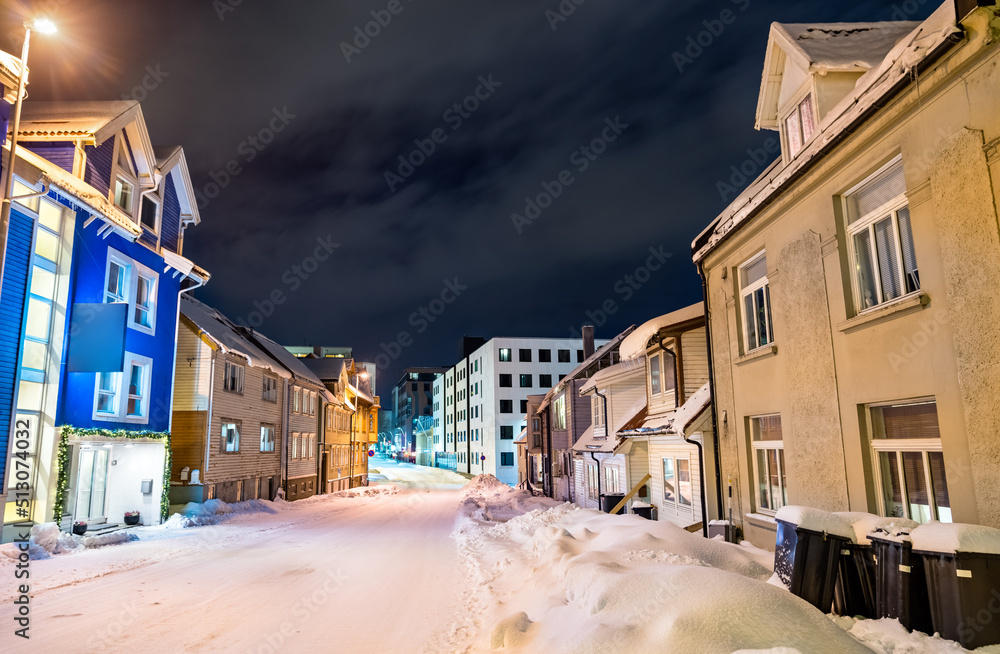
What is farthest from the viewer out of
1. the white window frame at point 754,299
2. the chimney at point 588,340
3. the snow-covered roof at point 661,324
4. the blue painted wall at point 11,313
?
the chimney at point 588,340

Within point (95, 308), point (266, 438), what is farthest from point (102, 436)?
point (266, 438)

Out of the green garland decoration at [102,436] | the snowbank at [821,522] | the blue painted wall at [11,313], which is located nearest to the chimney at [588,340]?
the green garland decoration at [102,436]

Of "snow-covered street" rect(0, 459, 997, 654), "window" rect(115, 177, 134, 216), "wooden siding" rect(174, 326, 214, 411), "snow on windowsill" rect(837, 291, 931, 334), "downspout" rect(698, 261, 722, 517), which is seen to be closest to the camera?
"snow-covered street" rect(0, 459, 997, 654)

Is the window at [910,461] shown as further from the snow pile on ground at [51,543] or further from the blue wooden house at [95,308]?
the blue wooden house at [95,308]

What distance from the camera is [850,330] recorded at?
8.38 meters

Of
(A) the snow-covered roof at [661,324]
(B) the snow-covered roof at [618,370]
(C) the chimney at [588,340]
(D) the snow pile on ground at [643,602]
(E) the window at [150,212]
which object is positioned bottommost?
(D) the snow pile on ground at [643,602]

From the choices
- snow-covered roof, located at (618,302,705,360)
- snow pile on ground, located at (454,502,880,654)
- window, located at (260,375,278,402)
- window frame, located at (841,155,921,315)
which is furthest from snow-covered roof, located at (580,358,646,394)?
window, located at (260,375,278,402)

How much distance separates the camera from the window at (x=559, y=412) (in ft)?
119

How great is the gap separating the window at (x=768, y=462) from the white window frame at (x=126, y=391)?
17.3 meters

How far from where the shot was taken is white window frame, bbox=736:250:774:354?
1108 cm

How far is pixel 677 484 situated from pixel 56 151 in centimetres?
2107

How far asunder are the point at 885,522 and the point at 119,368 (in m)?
18.1

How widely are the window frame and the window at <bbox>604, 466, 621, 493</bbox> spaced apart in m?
17.0

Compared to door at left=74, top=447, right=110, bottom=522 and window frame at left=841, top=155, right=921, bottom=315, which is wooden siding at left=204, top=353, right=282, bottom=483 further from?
window frame at left=841, top=155, right=921, bottom=315
